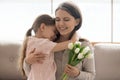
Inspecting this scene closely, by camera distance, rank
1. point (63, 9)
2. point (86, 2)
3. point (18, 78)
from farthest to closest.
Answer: point (86, 2)
point (18, 78)
point (63, 9)

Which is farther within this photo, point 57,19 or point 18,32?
point 18,32

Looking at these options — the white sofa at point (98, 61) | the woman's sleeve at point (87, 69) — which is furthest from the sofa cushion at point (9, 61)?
the woman's sleeve at point (87, 69)

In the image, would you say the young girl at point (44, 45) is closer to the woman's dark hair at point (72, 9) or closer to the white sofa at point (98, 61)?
the woman's dark hair at point (72, 9)

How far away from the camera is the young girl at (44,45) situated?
1.84 m

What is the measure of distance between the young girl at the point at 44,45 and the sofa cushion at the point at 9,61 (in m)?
1.30

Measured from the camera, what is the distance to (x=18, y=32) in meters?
3.85

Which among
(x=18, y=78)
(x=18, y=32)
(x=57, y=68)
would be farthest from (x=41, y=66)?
(x=18, y=32)

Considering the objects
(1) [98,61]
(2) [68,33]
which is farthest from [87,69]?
(1) [98,61]

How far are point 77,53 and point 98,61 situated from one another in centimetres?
145

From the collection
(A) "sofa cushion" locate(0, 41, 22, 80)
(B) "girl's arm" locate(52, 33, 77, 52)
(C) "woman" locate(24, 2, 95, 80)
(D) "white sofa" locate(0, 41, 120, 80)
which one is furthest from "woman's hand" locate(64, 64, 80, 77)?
(A) "sofa cushion" locate(0, 41, 22, 80)

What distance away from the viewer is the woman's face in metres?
1.82

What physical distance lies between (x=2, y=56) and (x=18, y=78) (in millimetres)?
334

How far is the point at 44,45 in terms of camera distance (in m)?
1.87

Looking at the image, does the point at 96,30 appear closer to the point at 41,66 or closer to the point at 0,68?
the point at 0,68
